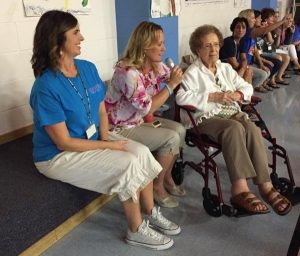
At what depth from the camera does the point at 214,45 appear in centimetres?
228

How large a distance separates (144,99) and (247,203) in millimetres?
819

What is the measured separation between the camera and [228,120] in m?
2.12

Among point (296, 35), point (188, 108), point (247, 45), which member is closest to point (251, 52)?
point (247, 45)

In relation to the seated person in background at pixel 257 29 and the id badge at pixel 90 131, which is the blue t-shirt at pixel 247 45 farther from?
the id badge at pixel 90 131

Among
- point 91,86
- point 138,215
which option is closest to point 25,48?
point 91,86

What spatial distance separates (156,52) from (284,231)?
49.9 inches

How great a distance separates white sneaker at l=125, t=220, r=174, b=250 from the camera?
6.00ft

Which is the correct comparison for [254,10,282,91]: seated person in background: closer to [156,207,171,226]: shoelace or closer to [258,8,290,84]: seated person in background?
[258,8,290,84]: seated person in background

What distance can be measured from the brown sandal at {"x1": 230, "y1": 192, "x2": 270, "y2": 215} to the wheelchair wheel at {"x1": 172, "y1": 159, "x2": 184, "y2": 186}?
0.47 metres

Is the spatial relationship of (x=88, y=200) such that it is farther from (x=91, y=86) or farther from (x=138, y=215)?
(x=91, y=86)

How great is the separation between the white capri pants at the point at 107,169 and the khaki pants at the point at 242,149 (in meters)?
0.45

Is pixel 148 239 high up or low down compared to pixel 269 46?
down

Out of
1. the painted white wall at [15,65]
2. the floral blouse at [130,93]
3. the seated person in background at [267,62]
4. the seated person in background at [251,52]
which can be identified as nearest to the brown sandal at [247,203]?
the floral blouse at [130,93]

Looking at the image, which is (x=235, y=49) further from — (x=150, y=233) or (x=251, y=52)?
(x=150, y=233)
